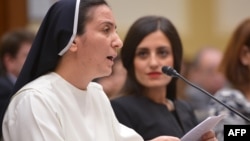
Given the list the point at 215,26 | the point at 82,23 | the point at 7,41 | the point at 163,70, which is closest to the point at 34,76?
the point at 82,23

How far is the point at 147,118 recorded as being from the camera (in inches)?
140

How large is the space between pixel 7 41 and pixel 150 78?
158 centimetres

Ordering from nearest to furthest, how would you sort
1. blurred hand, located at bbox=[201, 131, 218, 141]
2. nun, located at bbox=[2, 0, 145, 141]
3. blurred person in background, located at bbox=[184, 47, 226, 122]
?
nun, located at bbox=[2, 0, 145, 141], blurred hand, located at bbox=[201, 131, 218, 141], blurred person in background, located at bbox=[184, 47, 226, 122]

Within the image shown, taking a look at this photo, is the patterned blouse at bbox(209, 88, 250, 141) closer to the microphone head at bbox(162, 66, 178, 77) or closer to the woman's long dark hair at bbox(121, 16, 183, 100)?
the woman's long dark hair at bbox(121, 16, 183, 100)

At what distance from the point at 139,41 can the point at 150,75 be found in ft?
0.62

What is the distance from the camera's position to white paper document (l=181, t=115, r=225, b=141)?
298cm

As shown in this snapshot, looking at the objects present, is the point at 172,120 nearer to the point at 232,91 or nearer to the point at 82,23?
the point at 232,91

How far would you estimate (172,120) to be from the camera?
143 inches

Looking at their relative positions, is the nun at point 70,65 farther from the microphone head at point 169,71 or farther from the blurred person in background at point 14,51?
the blurred person in background at point 14,51

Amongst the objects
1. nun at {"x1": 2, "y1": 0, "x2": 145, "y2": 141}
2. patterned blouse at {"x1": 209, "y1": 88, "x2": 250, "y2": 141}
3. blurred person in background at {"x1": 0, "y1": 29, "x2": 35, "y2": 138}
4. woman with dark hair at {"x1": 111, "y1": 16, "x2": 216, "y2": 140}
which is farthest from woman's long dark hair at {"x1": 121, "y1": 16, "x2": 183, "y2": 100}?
blurred person in background at {"x1": 0, "y1": 29, "x2": 35, "y2": 138}

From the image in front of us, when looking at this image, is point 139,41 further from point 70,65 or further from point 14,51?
point 14,51

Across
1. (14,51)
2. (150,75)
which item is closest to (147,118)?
(150,75)

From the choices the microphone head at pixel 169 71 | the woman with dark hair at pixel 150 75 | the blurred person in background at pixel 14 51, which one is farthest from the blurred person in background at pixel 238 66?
the blurred person in background at pixel 14 51

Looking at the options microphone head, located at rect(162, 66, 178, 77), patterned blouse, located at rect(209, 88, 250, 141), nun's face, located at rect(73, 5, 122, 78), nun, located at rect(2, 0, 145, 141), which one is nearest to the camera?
nun, located at rect(2, 0, 145, 141)
